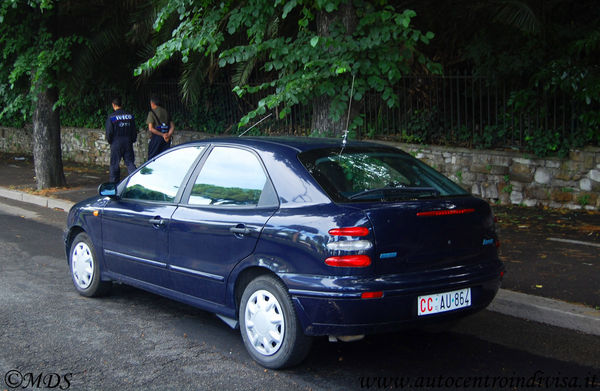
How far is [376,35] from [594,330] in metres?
4.28

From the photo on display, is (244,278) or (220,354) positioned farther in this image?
(220,354)

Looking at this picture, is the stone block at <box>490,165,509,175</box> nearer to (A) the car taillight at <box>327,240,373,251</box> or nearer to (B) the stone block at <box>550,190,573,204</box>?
(B) the stone block at <box>550,190,573,204</box>

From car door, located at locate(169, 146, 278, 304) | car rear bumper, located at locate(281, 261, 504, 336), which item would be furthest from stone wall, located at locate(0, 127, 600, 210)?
car door, located at locate(169, 146, 278, 304)

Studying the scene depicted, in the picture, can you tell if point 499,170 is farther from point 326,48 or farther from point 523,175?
point 326,48

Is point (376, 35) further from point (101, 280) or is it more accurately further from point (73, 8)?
point (73, 8)

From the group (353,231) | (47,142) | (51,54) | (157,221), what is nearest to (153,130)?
(47,142)

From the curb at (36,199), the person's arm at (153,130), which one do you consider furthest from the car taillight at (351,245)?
the person's arm at (153,130)

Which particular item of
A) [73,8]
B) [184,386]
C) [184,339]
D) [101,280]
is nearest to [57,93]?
[73,8]

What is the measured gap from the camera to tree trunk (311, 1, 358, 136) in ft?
28.2

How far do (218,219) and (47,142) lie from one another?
11.4 meters

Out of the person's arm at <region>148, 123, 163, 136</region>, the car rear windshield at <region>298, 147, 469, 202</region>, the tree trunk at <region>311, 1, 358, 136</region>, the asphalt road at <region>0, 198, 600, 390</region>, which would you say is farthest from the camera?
the person's arm at <region>148, 123, 163, 136</region>

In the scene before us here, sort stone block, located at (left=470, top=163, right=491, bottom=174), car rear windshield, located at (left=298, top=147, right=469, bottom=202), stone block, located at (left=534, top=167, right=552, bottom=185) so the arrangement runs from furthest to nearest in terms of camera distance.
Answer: stone block, located at (left=470, top=163, right=491, bottom=174) < stone block, located at (left=534, top=167, right=552, bottom=185) < car rear windshield, located at (left=298, top=147, right=469, bottom=202)

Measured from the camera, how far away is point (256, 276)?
4.87 metres

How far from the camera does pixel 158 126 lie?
49.4 feet
